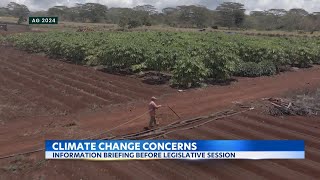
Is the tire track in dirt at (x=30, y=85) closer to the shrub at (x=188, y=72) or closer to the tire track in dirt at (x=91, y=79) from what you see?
the tire track in dirt at (x=91, y=79)

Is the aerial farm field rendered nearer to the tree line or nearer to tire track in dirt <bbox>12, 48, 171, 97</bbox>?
tire track in dirt <bbox>12, 48, 171, 97</bbox>

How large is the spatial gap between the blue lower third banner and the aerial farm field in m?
0.22

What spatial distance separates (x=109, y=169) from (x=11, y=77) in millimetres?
14433

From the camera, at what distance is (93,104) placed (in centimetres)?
1562

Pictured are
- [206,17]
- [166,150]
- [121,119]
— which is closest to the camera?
[166,150]

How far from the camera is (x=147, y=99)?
53.9 feet

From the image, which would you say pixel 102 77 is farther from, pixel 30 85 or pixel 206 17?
pixel 206 17

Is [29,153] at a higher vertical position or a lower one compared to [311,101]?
lower

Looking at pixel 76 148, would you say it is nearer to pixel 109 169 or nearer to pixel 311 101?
pixel 109 169

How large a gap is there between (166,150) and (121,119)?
3.54 metres

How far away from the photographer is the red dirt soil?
30.9ft

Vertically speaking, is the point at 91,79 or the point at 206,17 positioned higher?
the point at 206,17

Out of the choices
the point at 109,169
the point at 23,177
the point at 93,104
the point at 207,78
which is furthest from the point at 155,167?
the point at 207,78

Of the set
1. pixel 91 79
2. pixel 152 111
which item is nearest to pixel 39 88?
pixel 91 79
